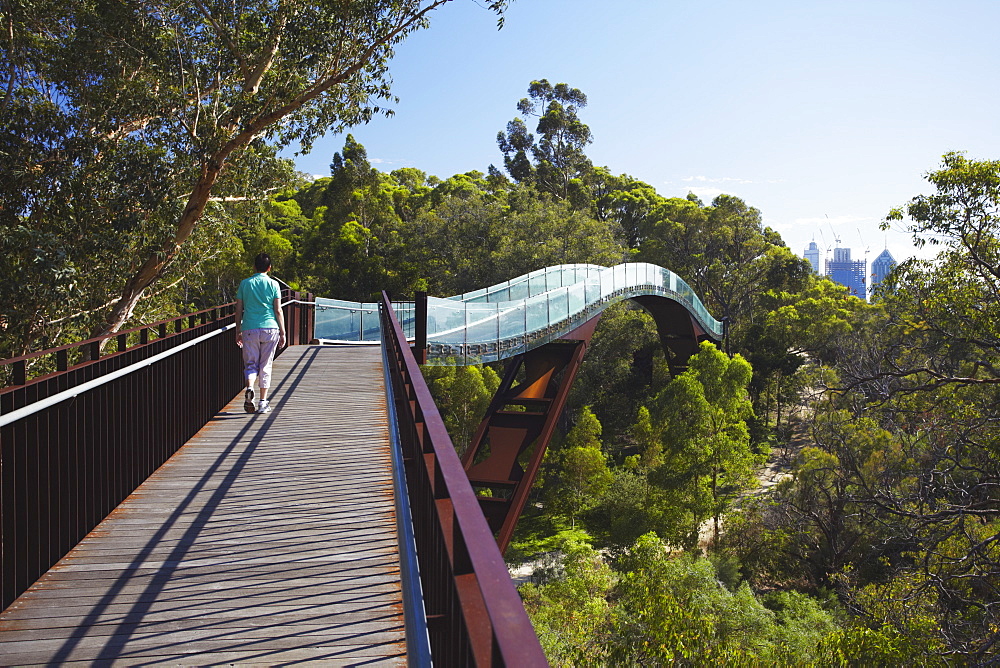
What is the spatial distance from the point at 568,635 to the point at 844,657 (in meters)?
7.94

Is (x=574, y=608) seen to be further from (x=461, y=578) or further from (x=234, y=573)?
(x=461, y=578)

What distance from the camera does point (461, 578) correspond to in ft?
5.56

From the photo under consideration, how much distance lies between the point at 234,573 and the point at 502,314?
11.9 meters

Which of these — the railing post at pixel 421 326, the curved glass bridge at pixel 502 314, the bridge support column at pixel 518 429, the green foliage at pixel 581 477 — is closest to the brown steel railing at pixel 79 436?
the railing post at pixel 421 326

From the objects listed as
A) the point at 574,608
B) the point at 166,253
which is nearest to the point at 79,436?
the point at 166,253

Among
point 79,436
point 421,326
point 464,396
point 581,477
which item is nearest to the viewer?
point 79,436

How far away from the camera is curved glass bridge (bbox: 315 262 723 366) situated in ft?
45.3

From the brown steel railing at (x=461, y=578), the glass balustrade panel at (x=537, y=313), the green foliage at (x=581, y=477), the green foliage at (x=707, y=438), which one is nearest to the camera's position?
the brown steel railing at (x=461, y=578)

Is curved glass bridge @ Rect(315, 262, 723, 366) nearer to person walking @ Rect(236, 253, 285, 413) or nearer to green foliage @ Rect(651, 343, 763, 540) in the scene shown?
green foliage @ Rect(651, 343, 763, 540)

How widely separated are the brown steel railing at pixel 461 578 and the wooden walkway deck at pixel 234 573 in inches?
21.7

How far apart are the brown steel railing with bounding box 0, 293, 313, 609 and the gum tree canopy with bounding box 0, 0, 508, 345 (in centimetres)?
767

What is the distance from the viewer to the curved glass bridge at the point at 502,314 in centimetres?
1380

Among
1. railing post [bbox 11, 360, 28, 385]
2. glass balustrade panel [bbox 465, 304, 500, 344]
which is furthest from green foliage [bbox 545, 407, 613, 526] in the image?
railing post [bbox 11, 360, 28, 385]

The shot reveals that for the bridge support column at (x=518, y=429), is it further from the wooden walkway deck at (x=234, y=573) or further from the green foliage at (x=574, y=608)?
the wooden walkway deck at (x=234, y=573)
